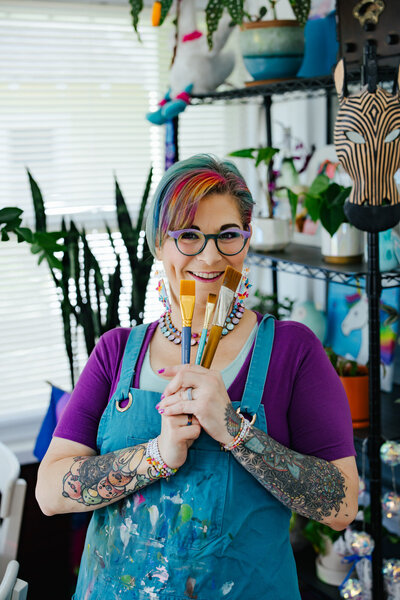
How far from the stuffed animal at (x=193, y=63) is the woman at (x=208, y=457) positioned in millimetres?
1286

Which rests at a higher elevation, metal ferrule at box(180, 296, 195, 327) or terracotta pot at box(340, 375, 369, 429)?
metal ferrule at box(180, 296, 195, 327)

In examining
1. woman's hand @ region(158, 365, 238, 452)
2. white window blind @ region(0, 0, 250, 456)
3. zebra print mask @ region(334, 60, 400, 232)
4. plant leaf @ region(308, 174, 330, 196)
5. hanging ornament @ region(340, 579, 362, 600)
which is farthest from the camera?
white window blind @ region(0, 0, 250, 456)

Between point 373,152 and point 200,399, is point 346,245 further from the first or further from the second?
point 200,399

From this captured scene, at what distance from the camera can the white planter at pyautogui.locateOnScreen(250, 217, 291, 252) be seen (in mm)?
2293

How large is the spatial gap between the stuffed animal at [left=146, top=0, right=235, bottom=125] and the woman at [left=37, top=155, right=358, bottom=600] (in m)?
1.29

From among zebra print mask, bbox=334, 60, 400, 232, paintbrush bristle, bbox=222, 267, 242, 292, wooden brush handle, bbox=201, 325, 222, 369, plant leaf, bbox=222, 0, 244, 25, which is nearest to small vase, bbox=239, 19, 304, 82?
plant leaf, bbox=222, 0, 244, 25

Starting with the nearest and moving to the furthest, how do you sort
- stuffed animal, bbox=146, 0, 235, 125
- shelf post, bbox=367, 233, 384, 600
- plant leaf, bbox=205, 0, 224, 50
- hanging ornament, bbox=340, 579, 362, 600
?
shelf post, bbox=367, 233, 384, 600 → hanging ornament, bbox=340, 579, 362, 600 → plant leaf, bbox=205, 0, 224, 50 → stuffed animal, bbox=146, 0, 235, 125

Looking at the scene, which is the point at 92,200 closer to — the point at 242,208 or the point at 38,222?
the point at 38,222

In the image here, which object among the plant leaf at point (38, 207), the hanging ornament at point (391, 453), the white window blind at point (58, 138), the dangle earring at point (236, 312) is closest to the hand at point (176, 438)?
the dangle earring at point (236, 312)

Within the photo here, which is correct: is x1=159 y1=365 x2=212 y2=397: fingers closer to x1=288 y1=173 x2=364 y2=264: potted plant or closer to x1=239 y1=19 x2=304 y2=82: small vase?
x1=288 y1=173 x2=364 y2=264: potted plant

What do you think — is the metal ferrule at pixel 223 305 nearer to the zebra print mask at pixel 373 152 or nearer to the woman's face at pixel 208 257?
the woman's face at pixel 208 257

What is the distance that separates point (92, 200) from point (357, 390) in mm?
1379

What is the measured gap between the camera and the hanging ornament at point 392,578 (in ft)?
6.23

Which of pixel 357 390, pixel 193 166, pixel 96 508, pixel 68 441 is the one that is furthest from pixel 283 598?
pixel 357 390
